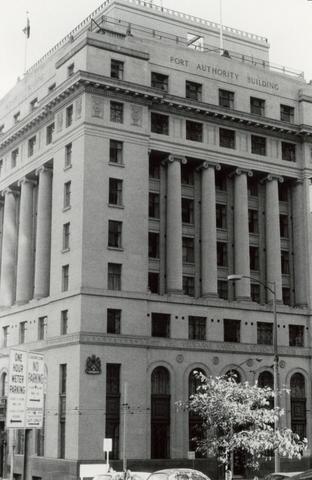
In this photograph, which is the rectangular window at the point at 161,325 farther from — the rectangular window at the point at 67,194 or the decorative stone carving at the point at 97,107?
the decorative stone carving at the point at 97,107

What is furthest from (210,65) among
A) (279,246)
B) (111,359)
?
(111,359)

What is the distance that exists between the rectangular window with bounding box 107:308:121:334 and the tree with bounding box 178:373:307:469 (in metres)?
15.0

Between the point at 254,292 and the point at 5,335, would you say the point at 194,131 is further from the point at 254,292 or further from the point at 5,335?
the point at 5,335

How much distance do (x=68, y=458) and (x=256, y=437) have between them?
72.9 ft

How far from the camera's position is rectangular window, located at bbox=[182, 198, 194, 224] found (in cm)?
7100

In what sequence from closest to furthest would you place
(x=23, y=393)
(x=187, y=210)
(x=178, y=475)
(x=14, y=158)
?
(x=23, y=393), (x=178, y=475), (x=187, y=210), (x=14, y=158)

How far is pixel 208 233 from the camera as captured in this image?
69.8 metres

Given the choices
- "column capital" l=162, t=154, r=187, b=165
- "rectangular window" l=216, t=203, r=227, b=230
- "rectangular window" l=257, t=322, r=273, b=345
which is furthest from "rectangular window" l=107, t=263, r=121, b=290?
"rectangular window" l=257, t=322, r=273, b=345

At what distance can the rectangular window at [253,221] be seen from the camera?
74.1m

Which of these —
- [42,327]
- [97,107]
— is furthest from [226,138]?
[42,327]

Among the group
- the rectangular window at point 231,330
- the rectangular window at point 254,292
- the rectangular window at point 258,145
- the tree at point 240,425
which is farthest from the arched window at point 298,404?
the tree at point 240,425

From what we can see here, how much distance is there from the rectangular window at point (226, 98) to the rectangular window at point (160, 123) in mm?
6694

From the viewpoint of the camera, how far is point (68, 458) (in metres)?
59.2

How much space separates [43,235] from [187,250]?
1312 cm
